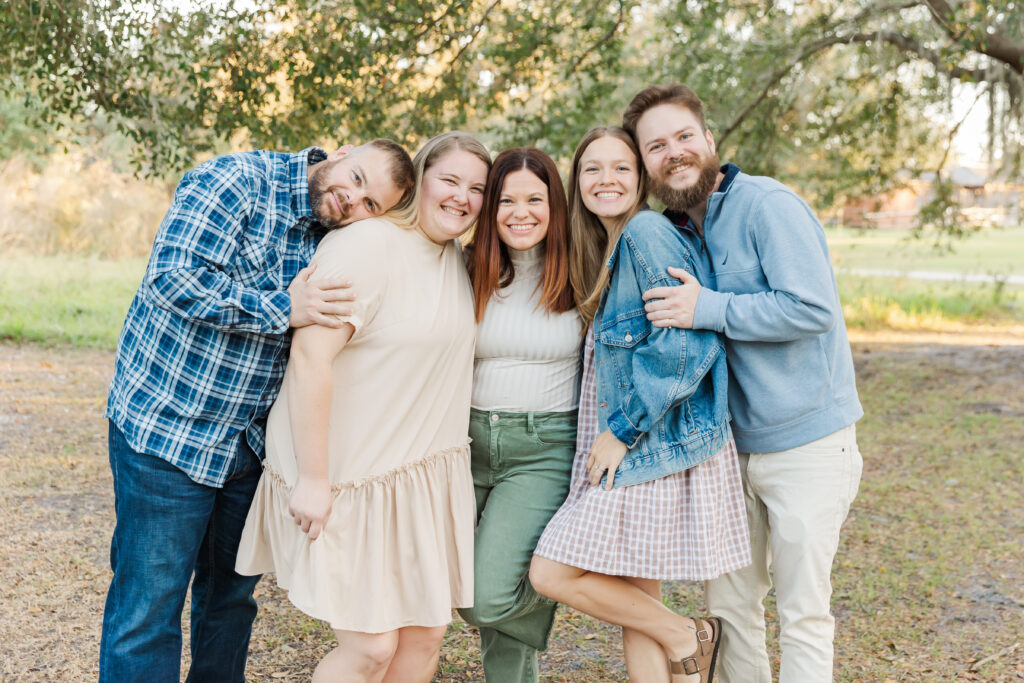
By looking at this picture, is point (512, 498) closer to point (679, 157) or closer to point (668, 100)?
point (679, 157)

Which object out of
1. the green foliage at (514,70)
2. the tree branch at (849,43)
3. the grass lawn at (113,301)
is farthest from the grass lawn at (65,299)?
the tree branch at (849,43)

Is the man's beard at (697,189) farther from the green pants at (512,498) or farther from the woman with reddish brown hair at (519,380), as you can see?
the green pants at (512,498)

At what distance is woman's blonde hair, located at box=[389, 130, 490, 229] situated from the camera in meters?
2.88

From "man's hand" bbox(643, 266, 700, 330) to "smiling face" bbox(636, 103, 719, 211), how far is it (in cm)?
39

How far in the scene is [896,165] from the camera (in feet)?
32.2

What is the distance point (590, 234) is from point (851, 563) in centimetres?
300

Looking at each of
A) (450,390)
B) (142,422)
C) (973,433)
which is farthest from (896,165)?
(142,422)

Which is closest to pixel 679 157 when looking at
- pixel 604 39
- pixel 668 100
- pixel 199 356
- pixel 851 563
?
pixel 668 100

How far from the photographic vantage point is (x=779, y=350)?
9.14 ft

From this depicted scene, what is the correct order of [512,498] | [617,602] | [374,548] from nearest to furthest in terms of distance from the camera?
1. [374,548]
2. [617,602]
3. [512,498]

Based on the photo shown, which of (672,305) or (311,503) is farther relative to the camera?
(672,305)

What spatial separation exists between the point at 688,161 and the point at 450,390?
109cm

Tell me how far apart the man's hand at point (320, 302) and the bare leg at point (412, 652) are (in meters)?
1.02

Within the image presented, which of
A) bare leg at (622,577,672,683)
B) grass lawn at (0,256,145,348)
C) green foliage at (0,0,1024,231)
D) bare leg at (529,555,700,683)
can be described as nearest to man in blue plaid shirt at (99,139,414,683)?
bare leg at (529,555,700,683)
